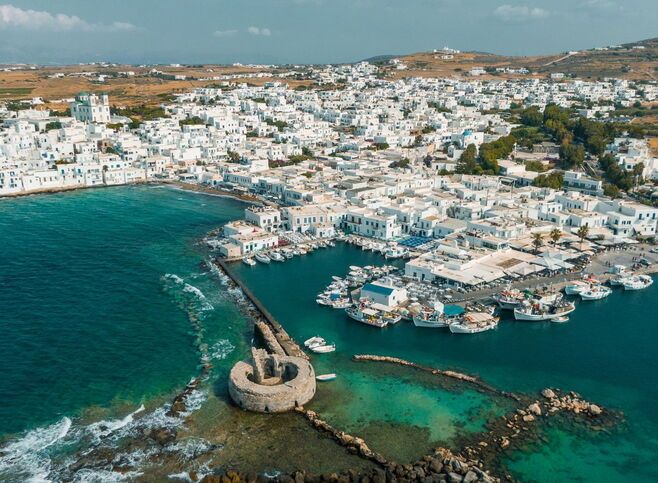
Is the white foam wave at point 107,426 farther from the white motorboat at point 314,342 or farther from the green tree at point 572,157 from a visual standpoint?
the green tree at point 572,157

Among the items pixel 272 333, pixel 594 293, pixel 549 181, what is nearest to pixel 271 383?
pixel 272 333

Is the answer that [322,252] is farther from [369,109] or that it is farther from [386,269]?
[369,109]

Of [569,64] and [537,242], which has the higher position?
[569,64]

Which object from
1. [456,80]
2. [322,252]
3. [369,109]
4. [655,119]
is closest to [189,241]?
[322,252]

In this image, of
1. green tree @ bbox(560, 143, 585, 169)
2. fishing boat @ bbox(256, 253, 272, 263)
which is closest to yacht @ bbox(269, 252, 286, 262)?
fishing boat @ bbox(256, 253, 272, 263)

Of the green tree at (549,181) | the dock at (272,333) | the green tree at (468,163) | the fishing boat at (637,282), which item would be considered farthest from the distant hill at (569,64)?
the dock at (272,333)

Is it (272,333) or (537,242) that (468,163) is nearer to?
(537,242)

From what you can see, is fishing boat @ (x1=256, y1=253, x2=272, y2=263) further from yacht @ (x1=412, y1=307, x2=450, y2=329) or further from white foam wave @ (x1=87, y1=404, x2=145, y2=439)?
white foam wave @ (x1=87, y1=404, x2=145, y2=439)
